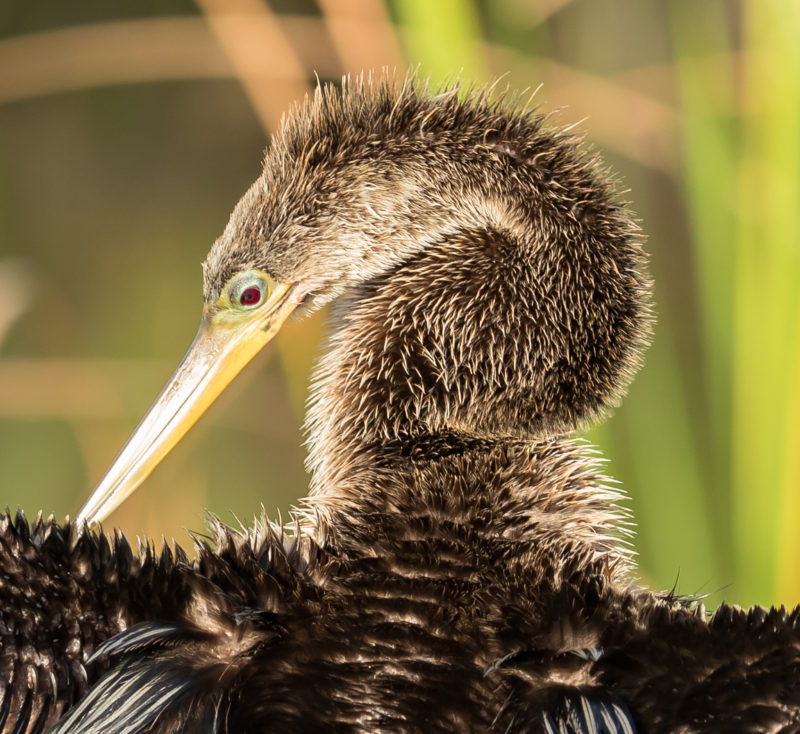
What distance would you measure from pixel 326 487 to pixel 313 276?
28 cm

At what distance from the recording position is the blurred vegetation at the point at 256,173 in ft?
7.15

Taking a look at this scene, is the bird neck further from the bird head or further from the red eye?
the red eye

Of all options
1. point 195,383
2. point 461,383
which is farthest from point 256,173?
point 461,383

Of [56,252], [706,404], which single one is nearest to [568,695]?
[706,404]

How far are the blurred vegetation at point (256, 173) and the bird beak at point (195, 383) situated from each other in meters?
0.72

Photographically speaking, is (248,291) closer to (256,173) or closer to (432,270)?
(432,270)

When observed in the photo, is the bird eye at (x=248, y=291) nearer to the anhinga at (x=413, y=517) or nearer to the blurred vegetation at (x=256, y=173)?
the anhinga at (x=413, y=517)

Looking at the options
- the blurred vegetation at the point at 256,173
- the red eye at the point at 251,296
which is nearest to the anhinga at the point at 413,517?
the red eye at the point at 251,296

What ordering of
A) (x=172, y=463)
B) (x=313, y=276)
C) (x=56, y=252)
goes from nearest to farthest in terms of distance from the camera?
1. (x=313, y=276)
2. (x=172, y=463)
3. (x=56, y=252)

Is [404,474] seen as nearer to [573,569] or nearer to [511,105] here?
[573,569]

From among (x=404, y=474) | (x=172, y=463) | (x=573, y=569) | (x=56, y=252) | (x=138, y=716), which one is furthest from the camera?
(x=56, y=252)

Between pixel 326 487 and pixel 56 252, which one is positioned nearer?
pixel 326 487

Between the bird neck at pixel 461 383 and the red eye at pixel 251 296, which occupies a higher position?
the red eye at pixel 251 296

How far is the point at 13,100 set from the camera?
3.16m
